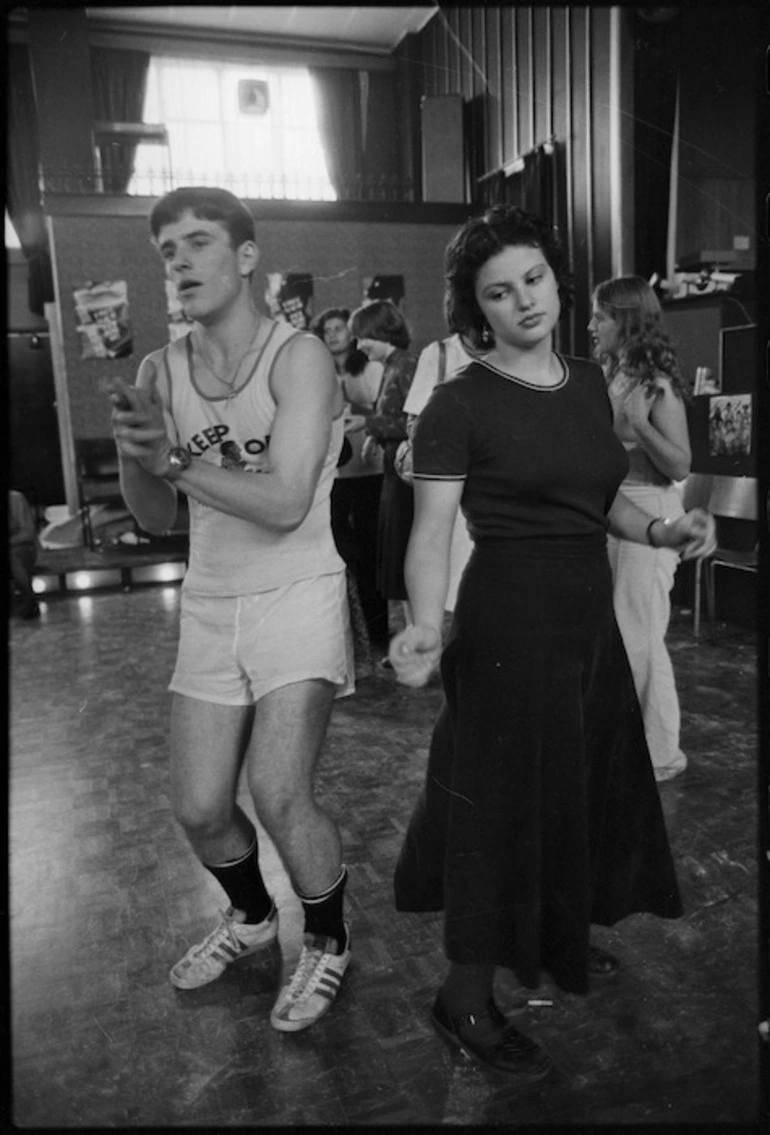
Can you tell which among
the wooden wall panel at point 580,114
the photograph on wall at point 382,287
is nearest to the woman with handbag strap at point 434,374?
the wooden wall panel at point 580,114

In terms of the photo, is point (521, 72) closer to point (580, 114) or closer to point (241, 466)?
point (580, 114)

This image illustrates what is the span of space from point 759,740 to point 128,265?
93 centimetres

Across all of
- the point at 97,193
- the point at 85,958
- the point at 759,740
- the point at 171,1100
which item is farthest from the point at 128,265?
the point at 85,958

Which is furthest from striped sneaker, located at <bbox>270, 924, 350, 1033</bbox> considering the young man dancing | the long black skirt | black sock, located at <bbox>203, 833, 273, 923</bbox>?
the long black skirt

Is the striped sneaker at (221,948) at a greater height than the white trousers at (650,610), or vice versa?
the white trousers at (650,610)

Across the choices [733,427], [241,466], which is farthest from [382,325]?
[241,466]

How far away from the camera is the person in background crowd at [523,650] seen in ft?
4.49

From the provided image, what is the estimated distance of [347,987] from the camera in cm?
181

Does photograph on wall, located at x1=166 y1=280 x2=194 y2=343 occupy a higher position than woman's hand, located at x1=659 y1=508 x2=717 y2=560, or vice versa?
photograph on wall, located at x1=166 y1=280 x2=194 y2=343

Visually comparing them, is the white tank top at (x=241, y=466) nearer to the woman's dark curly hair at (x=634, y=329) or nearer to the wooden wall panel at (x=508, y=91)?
the wooden wall panel at (x=508, y=91)

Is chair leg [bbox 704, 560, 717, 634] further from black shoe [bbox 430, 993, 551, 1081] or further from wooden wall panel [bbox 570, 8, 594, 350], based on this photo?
black shoe [bbox 430, 993, 551, 1081]

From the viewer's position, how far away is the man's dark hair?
117cm

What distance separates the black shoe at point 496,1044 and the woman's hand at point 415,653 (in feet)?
2.21

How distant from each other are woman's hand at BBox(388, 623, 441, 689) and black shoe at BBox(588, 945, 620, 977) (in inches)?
33.5
